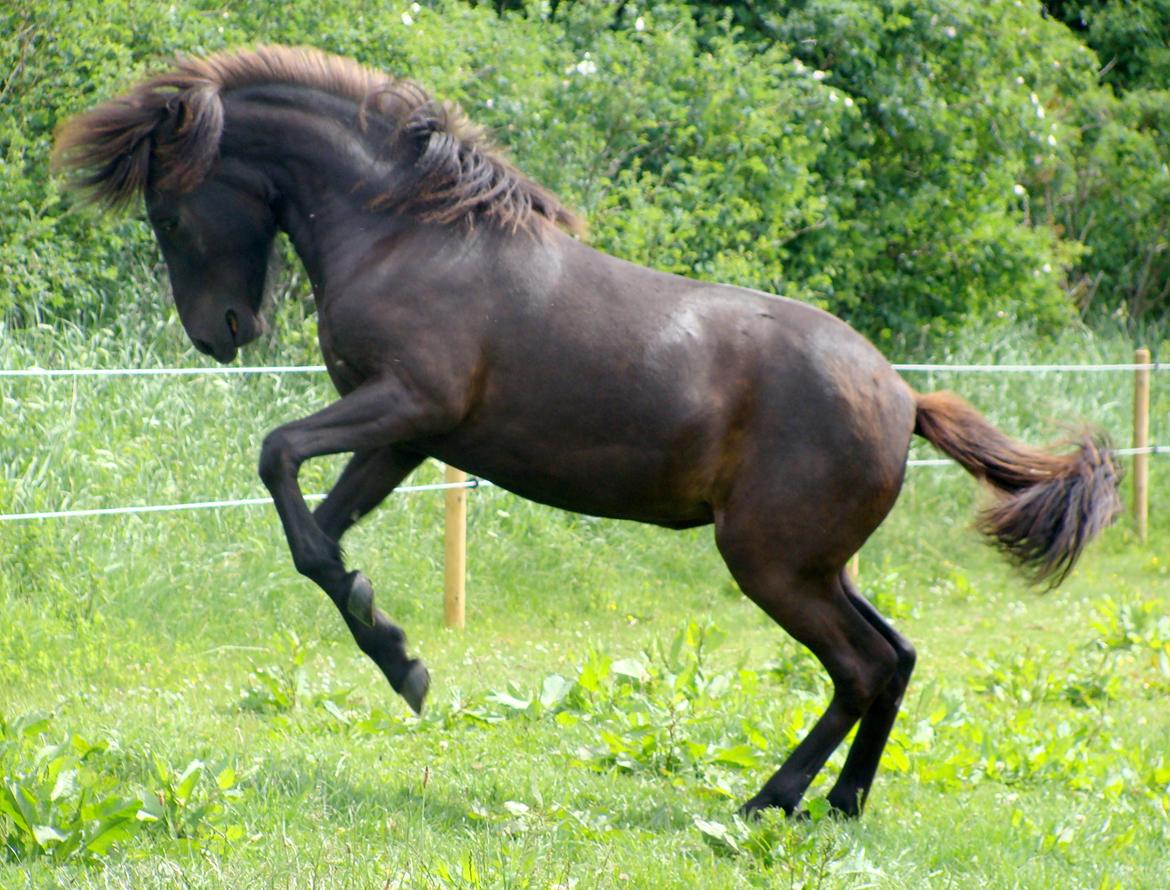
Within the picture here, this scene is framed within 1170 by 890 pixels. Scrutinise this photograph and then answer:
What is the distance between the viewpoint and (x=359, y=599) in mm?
4336

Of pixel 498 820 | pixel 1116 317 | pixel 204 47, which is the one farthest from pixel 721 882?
pixel 1116 317

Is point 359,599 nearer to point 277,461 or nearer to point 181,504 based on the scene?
point 277,461

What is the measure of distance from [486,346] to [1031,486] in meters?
2.06

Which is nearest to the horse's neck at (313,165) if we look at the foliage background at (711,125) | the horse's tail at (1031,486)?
the horse's tail at (1031,486)

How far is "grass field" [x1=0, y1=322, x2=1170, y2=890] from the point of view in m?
3.89

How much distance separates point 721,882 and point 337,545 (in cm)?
151

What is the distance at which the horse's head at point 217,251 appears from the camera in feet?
15.2

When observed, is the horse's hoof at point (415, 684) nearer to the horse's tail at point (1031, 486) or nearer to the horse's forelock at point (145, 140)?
the horse's forelock at point (145, 140)

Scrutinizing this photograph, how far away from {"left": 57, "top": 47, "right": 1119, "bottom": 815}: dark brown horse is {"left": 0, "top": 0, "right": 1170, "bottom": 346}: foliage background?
401cm

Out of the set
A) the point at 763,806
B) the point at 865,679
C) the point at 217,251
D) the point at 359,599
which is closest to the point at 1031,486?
the point at 865,679

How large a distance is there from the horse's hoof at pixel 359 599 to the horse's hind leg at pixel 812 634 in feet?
3.86

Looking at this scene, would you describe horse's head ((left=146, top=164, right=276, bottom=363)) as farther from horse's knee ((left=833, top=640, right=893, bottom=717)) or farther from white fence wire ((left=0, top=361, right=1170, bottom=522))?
horse's knee ((left=833, top=640, right=893, bottom=717))

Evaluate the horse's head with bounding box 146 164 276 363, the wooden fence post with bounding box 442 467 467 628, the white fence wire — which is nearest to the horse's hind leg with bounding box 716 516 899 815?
the white fence wire

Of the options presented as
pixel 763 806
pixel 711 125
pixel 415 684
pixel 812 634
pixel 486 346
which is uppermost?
pixel 486 346
